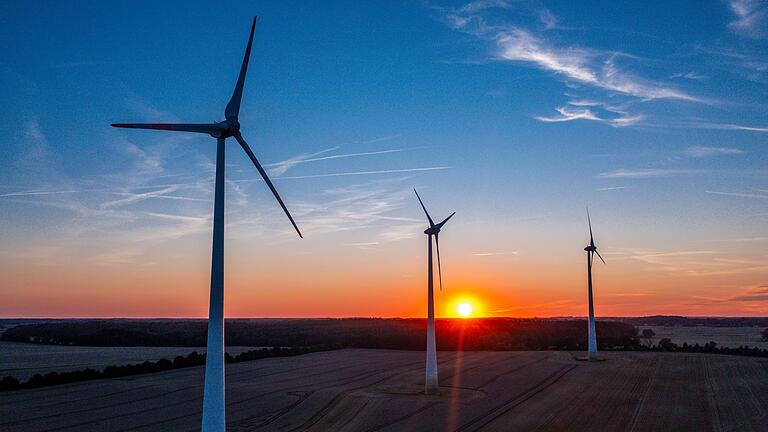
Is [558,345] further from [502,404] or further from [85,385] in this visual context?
[85,385]

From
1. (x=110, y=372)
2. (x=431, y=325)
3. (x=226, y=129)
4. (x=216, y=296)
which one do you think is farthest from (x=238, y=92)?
(x=110, y=372)

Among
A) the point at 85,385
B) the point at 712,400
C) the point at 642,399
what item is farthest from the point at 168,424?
the point at 712,400

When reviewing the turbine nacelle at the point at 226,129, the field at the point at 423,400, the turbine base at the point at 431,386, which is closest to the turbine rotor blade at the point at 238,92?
the turbine nacelle at the point at 226,129

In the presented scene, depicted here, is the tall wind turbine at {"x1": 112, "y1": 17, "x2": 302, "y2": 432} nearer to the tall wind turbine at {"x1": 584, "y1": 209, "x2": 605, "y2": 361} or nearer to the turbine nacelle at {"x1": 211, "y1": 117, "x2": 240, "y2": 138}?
the turbine nacelle at {"x1": 211, "y1": 117, "x2": 240, "y2": 138}

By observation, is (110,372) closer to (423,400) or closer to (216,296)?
(423,400)

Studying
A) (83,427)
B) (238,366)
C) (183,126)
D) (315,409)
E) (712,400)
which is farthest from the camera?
(238,366)

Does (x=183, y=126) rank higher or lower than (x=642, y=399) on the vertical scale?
higher

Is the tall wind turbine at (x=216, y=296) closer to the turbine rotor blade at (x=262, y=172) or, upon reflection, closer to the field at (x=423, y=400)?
the turbine rotor blade at (x=262, y=172)

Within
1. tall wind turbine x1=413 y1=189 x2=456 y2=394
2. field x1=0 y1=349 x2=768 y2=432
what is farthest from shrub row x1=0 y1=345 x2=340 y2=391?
tall wind turbine x1=413 y1=189 x2=456 y2=394
